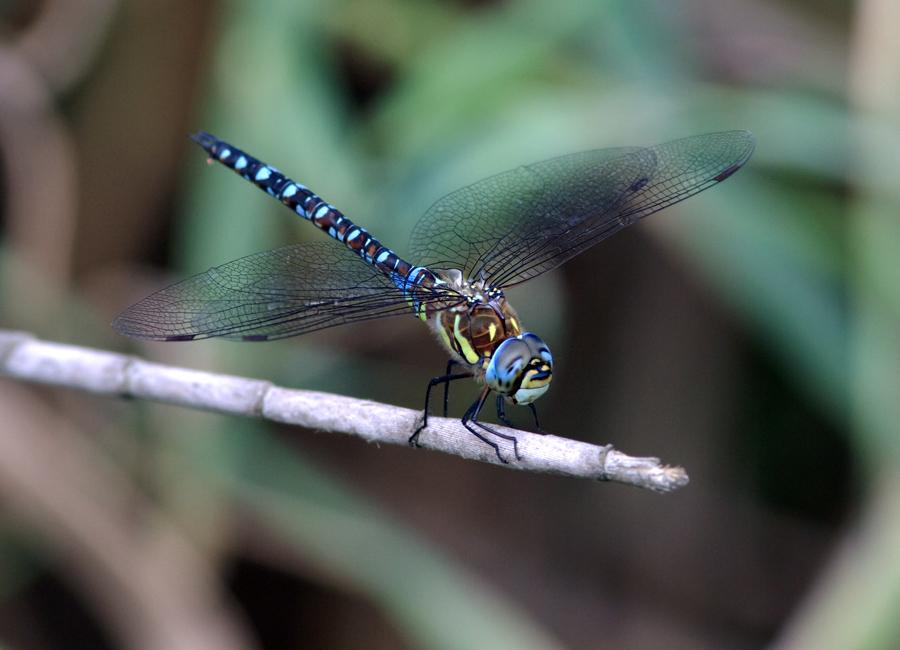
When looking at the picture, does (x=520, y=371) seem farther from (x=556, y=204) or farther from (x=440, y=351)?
(x=440, y=351)

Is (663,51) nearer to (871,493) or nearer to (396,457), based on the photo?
(871,493)

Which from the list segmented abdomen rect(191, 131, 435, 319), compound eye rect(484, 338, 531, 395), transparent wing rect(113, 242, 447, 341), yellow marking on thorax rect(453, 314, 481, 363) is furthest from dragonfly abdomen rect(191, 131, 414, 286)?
compound eye rect(484, 338, 531, 395)

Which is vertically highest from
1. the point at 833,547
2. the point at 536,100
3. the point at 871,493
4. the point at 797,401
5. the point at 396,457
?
the point at 536,100

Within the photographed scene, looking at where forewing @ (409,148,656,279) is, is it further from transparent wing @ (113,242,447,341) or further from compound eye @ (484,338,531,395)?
compound eye @ (484,338,531,395)

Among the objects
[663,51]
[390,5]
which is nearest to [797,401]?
[663,51]

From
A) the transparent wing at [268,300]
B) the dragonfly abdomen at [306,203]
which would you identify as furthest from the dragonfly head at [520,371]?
the dragonfly abdomen at [306,203]

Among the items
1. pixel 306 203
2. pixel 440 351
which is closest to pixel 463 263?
pixel 306 203

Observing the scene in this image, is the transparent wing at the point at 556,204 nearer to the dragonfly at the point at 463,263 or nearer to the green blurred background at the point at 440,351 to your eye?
the dragonfly at the point at 463,263
